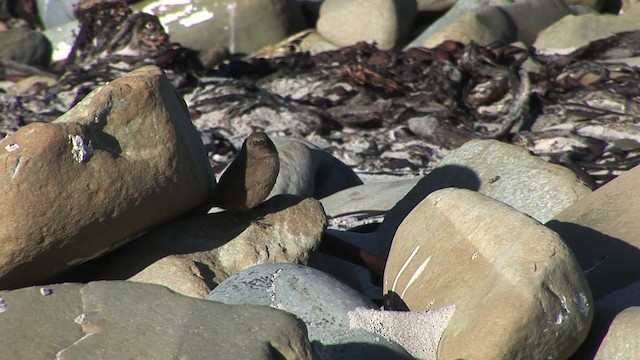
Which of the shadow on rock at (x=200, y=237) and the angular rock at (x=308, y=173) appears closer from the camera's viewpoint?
the shadow on rock at (x=200, y=237)

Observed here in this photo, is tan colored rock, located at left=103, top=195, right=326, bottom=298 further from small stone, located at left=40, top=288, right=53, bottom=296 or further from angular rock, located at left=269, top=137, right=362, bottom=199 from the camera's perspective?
angular rock, located at left=269, top=137, right=362, bottom=199

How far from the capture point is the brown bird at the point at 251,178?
3877mm

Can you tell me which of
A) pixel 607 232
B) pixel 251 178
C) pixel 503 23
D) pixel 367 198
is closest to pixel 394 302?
pixel 251 178

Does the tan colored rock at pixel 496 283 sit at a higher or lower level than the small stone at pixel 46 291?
lower

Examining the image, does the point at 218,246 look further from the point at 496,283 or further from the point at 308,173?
the point at 308,173

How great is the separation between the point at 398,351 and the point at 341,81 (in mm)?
6993

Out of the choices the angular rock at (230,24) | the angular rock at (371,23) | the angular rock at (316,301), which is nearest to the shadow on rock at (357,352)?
the angular rock at (316,301)

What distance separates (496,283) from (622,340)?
1.41ft

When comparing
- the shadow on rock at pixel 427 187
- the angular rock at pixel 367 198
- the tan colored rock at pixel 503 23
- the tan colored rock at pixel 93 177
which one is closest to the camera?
the tan colored rock at pixel 93 177

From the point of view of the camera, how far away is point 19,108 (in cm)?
1010

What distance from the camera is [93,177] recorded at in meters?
3.21

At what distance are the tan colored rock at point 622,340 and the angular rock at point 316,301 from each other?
0.62m

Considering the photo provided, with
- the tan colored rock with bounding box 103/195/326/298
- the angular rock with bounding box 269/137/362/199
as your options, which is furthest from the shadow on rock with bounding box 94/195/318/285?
the angular rock with bounding box 269/137/362/199

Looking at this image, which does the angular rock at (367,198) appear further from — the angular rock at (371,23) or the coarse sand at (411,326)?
the angular rock at (371,23)
